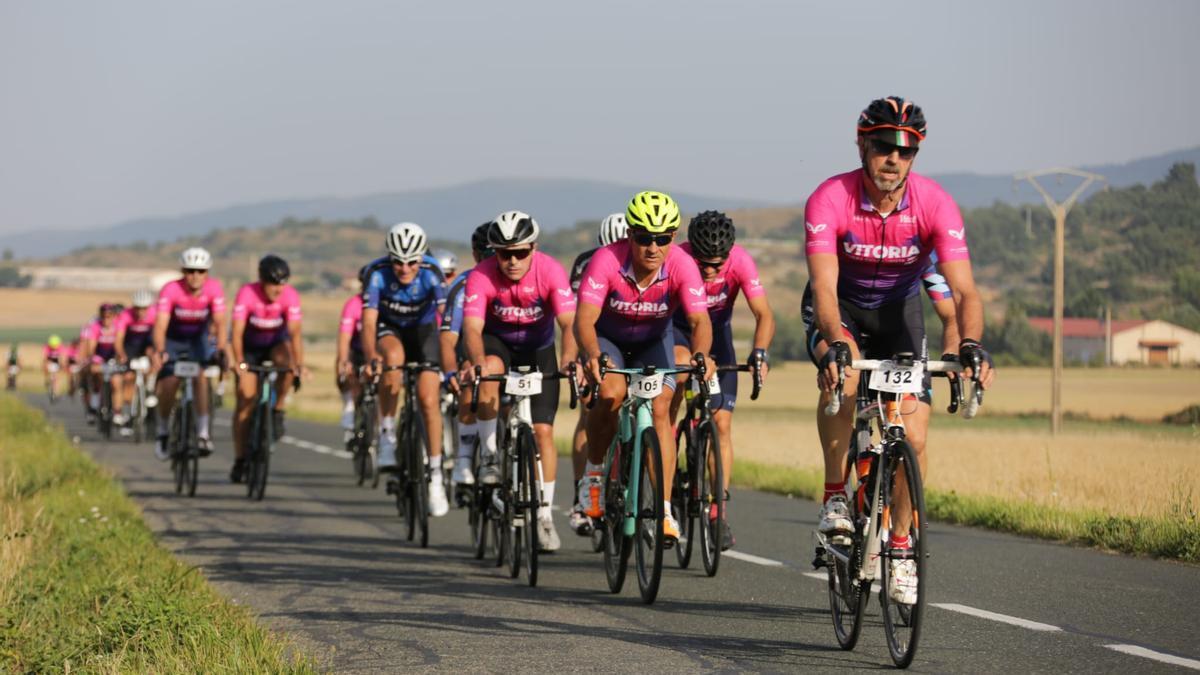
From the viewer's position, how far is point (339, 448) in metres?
25.2

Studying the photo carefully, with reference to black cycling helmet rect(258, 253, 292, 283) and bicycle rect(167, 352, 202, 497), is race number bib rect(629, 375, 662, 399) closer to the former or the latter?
black cycling helmet rect(258, 253, 292, 283)

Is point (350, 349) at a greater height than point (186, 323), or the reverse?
point (186, 323)

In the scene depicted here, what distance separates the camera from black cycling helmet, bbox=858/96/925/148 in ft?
25.1

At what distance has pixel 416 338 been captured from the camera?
14578 mm

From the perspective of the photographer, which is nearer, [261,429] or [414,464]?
[414,464]

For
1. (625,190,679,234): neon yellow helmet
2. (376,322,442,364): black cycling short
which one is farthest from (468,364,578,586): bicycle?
(376,322,442,364): black cycling short

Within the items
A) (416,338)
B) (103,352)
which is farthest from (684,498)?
(103,352)

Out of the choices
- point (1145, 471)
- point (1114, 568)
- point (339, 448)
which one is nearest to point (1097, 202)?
point (339, 448)

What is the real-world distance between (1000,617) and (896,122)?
2527 millimetres

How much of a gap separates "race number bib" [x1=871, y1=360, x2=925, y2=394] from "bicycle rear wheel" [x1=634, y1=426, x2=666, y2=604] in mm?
2134

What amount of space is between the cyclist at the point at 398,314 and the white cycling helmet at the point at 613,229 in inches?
96.0

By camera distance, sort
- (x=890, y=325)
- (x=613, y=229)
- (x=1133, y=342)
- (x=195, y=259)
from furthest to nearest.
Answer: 1. (x=1133, y=342)
2. (x=195, y=259)
3. (x=613, y=229)
4. (x=890, y=325)

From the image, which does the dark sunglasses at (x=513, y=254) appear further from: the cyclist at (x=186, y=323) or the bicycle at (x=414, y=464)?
the cyclist at (x=186, y=323)

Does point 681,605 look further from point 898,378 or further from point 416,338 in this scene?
point 416,338
